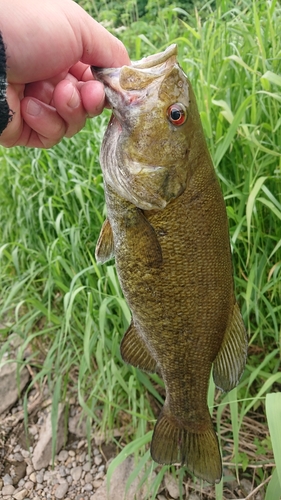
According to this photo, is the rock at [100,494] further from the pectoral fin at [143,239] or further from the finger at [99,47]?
the finger at [99,47]

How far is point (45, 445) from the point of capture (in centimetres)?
253

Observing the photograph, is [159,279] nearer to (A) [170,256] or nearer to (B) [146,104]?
(A) [170,256]

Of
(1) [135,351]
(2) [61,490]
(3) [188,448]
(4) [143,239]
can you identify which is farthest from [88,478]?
(4) [143,239]

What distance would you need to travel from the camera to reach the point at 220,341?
142 cm

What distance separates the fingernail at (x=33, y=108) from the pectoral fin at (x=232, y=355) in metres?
0.95

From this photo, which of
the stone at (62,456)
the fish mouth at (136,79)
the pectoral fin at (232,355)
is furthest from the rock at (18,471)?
the fish mouth at (136,79)

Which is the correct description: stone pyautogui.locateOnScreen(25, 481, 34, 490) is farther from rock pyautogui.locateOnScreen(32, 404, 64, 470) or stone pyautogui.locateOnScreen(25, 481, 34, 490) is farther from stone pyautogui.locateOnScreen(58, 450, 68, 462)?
stone pyautogui.locateOnScreen(58, 450, 68, 462)

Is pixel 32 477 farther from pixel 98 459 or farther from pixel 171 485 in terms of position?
pixel 171 485

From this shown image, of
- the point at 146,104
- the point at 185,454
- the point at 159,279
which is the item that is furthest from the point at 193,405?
the point at 146,104

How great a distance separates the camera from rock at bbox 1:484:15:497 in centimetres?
242

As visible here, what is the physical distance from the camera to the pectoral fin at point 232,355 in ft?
4.58

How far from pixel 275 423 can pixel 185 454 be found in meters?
0.37

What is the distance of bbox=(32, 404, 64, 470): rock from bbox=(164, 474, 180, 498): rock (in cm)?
70

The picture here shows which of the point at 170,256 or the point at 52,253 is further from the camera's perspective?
the point at 52,253
